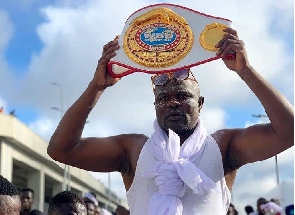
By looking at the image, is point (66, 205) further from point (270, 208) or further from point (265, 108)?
point (270, 208)

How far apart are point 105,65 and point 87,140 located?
41cm

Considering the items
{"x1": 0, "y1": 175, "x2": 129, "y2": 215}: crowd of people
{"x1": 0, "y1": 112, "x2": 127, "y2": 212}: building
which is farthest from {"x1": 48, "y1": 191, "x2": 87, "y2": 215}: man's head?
{"x1": 0, "y1": 112, "x2": 127, "y2": 212}: building

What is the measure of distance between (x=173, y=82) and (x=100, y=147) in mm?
509

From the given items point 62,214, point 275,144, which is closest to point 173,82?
point 275,144

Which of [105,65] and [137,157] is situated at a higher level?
[105,65]

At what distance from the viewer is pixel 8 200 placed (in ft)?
8.22

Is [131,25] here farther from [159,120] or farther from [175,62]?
[159,120]

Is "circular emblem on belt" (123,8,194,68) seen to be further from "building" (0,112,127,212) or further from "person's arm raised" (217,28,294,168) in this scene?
"building" (0,112,127,212)

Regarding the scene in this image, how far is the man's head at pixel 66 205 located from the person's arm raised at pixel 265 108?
1750mm

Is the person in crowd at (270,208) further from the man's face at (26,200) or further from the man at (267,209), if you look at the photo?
the man's face at (26,200)

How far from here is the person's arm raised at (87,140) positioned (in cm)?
288

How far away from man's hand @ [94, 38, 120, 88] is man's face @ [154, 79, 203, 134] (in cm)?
27

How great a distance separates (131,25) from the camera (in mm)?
2908

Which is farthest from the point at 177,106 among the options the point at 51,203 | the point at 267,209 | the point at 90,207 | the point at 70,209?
the point at 267,209
